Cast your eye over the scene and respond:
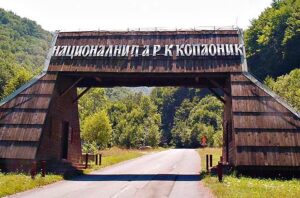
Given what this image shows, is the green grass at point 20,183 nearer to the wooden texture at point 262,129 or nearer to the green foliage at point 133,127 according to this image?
the wooden texture at point 262,129

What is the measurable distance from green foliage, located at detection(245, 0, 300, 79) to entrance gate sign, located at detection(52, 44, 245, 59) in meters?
65.5

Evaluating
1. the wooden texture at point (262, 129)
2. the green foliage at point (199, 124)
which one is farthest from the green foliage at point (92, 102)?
the wooden texture at point (262, 129)

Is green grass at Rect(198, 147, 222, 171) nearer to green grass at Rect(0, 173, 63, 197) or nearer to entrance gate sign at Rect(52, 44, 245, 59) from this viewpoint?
entrance gate sign at Rect(52, 44, 245, 59)

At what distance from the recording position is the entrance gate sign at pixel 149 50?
91.4 ft

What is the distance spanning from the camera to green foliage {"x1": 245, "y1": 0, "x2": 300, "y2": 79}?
89562mm

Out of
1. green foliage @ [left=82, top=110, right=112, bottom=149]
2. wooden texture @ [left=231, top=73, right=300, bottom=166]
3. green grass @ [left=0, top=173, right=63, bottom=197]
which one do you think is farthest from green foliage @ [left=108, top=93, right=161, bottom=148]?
green grass @ [left=0, top=173, right=63, bottom=197]

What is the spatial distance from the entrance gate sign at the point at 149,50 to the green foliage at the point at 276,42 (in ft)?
215

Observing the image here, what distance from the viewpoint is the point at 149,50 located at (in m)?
28.6

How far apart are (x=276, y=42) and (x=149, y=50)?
72804 millimetres

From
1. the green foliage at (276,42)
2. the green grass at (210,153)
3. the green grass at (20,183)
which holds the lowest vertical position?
the green grass at (20,183)

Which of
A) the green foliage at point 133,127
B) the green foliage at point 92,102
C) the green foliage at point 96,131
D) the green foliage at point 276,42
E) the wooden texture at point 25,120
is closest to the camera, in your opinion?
the wooden texture at point 25,120

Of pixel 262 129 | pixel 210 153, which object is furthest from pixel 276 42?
pixel 262 129

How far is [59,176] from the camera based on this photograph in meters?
23.6

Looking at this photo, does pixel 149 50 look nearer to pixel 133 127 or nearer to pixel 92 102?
pixel 133 127
